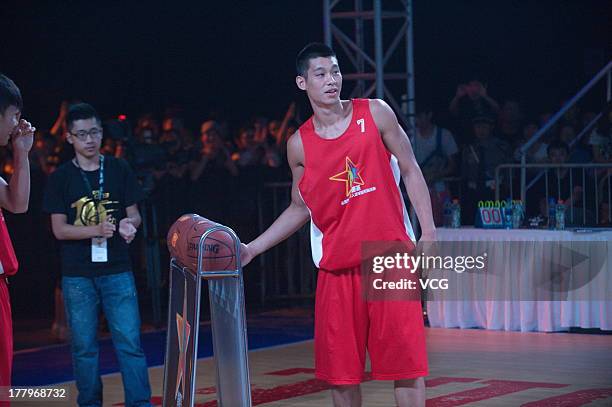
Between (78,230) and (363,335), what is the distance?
2.35 metres

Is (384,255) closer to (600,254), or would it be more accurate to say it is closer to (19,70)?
(600,254)

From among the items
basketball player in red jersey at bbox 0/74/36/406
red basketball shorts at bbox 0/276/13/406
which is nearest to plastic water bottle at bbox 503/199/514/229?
basketball player in red jersey at bbox 0/74/36/406

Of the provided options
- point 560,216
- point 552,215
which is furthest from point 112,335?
point 552,215

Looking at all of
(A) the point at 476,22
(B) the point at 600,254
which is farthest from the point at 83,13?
(B) the point at 600,254

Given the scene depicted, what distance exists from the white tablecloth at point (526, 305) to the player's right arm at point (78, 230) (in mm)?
5178

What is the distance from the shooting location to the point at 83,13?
17016mm

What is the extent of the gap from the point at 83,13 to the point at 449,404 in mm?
10976

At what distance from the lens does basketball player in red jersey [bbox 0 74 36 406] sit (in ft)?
17.0

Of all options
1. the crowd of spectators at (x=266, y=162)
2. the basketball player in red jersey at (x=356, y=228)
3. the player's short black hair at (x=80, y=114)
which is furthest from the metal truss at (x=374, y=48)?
the basketball player in red jersey at (x=356, y=228)

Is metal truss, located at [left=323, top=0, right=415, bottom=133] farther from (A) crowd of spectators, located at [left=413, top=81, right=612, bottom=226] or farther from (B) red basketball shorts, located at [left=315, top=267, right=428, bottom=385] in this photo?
(B) red basketball shorts, located at [left=315, top=267, right=428, bottom=385]

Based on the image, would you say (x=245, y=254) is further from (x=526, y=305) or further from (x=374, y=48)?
(x=374, y=48)

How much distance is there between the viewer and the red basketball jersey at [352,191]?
5715 mm

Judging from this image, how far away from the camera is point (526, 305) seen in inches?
448

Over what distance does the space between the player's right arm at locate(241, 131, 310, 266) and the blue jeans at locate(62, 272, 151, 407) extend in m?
1.64
